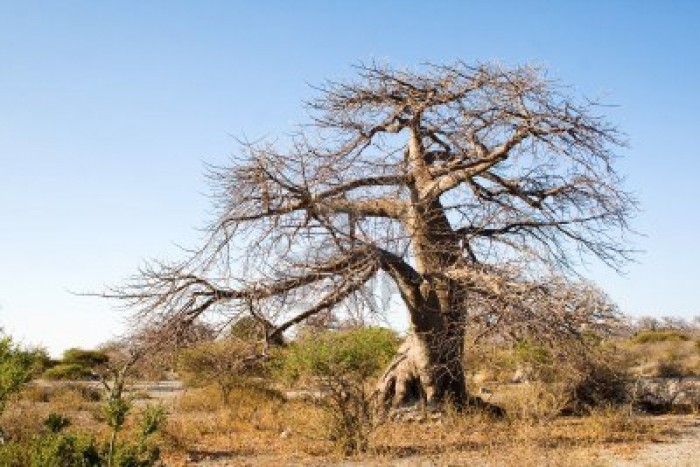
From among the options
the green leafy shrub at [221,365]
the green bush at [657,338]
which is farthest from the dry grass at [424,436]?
the green bush at [657,338]

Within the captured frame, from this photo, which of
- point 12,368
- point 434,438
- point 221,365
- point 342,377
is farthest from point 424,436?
point 12,368

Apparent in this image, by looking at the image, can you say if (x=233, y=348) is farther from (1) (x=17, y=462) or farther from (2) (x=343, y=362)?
(1) (x=17, y=462)

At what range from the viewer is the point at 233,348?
13336 mm

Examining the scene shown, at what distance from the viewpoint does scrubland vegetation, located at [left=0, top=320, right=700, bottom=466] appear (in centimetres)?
829

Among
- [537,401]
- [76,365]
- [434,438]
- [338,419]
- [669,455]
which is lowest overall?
[669,455]

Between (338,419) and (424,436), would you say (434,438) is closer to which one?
(424,436)

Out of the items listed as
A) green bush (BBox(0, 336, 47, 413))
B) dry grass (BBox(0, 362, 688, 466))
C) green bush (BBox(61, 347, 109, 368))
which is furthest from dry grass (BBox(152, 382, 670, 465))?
green bush (BBox(61, 347, 109, 368))

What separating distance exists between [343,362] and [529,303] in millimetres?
3053

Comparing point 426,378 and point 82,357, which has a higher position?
point 82,357

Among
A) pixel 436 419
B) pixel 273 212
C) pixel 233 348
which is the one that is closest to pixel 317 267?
pixel 273 212

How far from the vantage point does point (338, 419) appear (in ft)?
37.7

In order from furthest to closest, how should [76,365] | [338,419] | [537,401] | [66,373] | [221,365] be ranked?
1. [76,365]
2. [66,373]
3. [537,401]
4. [221,365]
5. [338,419]

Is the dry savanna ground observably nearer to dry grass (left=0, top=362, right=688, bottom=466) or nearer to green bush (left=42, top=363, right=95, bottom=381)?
dry grass (left=0, top=362, right=688, bottom=466)

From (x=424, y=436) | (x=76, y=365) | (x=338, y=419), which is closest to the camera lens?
(x=338, y=419)
